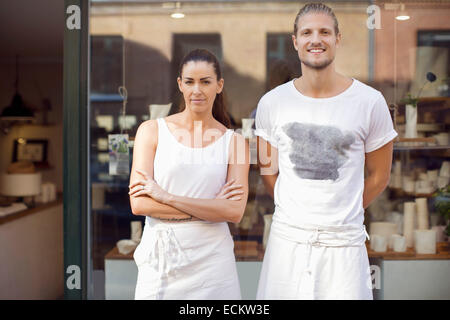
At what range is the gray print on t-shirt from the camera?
2332mm

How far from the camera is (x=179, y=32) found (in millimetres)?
2850

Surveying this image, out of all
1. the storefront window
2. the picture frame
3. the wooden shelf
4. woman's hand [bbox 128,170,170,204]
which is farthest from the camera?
the picture frame

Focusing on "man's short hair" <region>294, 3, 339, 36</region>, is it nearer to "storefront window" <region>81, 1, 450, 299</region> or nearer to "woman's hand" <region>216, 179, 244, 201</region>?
"storefront window" <region>81, 1, 450, 299</region>

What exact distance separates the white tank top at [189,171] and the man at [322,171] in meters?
0.35

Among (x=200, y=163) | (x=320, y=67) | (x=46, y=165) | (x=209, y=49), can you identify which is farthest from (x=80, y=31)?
(x=46, y=165)

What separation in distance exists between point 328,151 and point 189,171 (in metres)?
0.66

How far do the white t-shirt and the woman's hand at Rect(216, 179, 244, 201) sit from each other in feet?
0.85

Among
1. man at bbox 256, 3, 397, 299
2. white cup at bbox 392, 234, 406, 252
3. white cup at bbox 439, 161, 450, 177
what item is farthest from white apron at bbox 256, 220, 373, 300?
white cup at bbox 439, 161, 450, 177

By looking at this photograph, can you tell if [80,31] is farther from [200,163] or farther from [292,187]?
[292,187]

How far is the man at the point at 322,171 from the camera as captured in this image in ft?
7.57

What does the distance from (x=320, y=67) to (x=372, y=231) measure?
1047 mm

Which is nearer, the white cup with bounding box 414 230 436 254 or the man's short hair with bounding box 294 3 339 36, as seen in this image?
the man's short hair with bounding box 294 3 339 36
